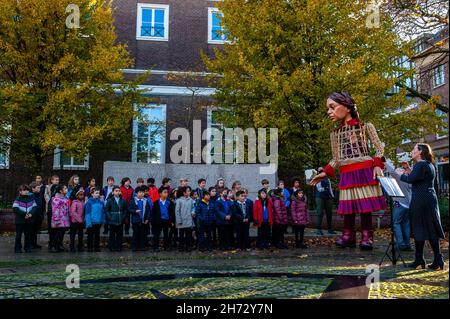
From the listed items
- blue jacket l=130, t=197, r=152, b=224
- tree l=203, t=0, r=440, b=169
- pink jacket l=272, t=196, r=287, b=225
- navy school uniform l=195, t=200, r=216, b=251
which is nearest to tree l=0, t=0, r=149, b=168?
tree l=203, t=0, r=440, b=169

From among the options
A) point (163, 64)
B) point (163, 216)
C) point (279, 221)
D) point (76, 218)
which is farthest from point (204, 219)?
point (163, 64)

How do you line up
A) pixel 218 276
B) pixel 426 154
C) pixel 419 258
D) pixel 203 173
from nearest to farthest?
pixel 218 276 < pixel 419 258 < pixel 426 154 < pixel 203 173

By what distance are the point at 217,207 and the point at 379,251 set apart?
3.90 metres

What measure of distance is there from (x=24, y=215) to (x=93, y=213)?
5.30 feet

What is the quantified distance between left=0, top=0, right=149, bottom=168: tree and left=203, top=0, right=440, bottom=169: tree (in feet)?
17.1

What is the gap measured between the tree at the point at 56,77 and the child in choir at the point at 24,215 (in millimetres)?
4706

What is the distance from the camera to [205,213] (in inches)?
424

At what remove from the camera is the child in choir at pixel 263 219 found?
10820 millimetres

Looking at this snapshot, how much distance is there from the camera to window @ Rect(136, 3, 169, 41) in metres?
23.1

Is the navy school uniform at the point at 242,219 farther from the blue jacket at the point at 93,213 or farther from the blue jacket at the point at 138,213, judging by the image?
the blue jacket at the point at 93,213

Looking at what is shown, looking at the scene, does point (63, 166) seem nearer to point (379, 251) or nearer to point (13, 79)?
point (13, 79)

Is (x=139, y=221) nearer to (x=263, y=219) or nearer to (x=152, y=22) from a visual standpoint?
Result: (x=263, y=219)
